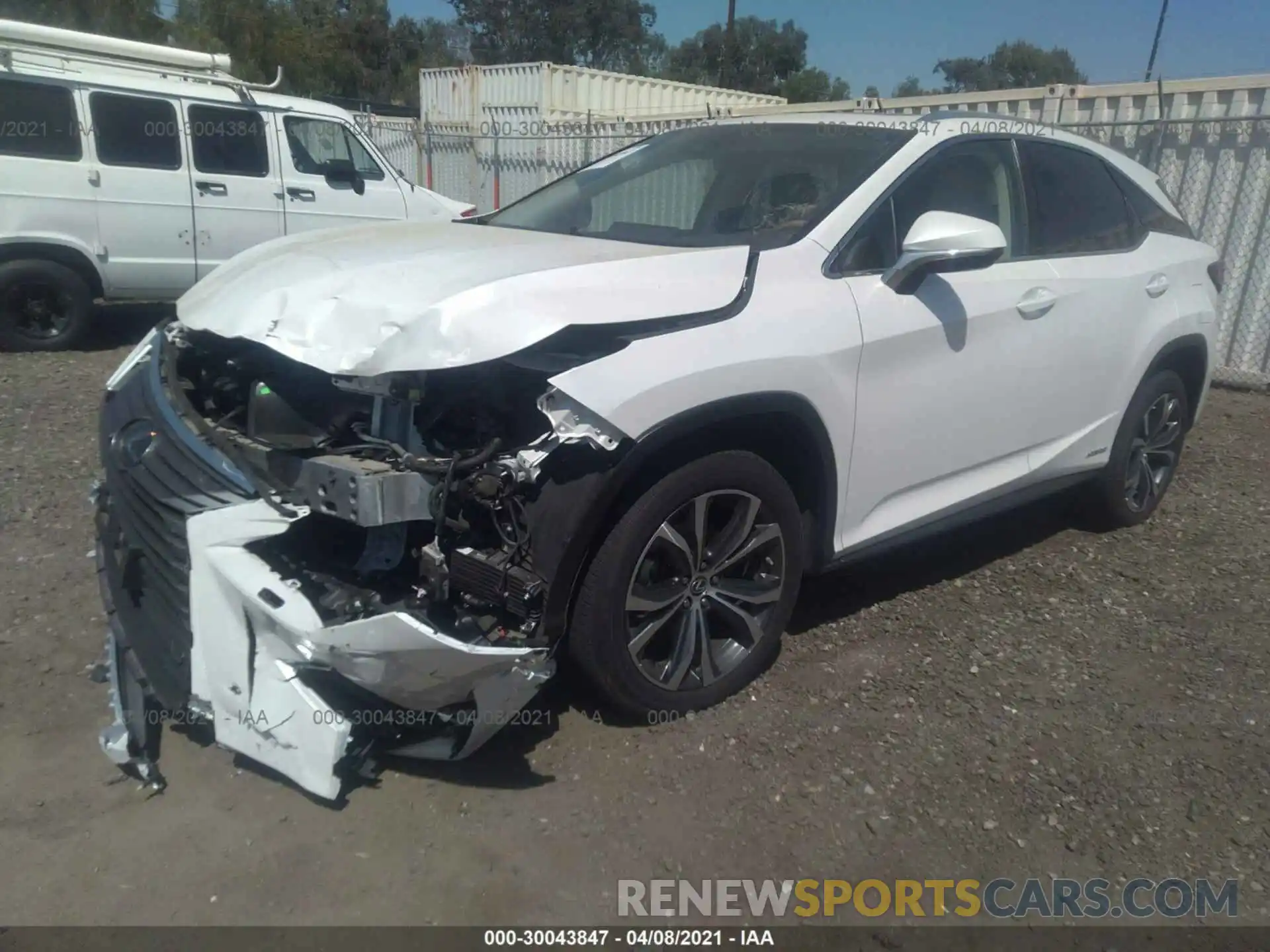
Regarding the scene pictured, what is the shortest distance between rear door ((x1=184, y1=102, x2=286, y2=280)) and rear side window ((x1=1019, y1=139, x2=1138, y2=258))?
659 centimetres

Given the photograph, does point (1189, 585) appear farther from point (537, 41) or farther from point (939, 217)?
point (537, 41)

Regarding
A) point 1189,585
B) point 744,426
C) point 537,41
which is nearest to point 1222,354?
point 1189,585

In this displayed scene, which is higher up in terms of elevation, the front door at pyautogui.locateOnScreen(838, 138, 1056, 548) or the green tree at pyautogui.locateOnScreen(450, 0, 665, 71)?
the green tree at pyautogui.locateOnScreen(450, 0, 665, 71)

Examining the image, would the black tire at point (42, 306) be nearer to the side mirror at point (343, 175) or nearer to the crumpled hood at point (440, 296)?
the side mirror at point (343, 175)

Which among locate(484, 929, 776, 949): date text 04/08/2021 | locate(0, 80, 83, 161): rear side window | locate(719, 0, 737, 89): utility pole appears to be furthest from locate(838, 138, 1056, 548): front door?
locate(719, 0, 737, 89): utility pole

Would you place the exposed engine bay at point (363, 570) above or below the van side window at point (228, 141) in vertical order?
below

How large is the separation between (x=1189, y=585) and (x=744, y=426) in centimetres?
255

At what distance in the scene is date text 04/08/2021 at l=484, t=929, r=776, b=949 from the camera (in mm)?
2332

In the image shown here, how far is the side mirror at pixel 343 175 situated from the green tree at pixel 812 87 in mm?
40041

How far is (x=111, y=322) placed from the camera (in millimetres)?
9328

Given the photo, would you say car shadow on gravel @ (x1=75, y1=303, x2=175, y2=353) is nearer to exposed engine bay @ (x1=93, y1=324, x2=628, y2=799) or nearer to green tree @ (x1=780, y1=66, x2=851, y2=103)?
exposed engine bay @ (x1=93, y1=324, x2=628, y2=799)

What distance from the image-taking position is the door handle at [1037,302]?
3.68 meters

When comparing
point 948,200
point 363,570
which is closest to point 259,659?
point 363,570

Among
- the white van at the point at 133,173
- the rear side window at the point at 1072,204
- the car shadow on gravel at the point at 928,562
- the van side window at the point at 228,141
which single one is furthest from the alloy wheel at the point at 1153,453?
the van side window at the point at 228,141
